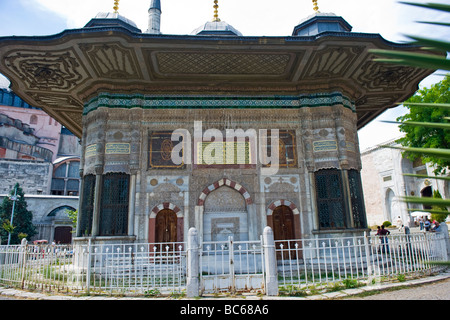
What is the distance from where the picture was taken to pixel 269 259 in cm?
524

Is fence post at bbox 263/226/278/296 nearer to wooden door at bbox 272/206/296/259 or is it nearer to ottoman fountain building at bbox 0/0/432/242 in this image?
ottoman fountain building at bbox 0/0/432/242

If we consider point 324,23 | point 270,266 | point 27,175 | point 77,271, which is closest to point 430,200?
point 270,266

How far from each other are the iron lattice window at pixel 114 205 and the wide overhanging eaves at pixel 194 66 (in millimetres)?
2671

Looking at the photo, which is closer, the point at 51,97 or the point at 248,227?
the point at 248,227

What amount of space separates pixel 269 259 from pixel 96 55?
22.1 ft

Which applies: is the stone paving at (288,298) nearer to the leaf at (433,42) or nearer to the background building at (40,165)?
the leaf at (433,42)

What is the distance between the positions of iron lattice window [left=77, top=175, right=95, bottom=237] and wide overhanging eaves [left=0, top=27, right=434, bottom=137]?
2.69m

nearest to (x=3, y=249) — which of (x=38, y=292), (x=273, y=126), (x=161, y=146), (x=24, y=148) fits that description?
(x=38, y=292)

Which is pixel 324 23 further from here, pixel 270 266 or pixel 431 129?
pixel 270 266

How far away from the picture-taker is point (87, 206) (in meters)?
9.38

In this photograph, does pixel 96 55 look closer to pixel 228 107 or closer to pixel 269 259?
pixel 228 107

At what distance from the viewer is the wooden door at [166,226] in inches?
354

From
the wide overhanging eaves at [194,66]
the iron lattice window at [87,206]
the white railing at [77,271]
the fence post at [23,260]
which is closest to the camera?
the white railing at [77,271]

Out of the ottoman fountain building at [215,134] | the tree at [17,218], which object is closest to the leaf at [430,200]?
the ottoman fountain building at [215,134]
